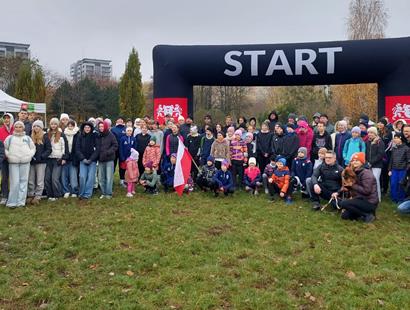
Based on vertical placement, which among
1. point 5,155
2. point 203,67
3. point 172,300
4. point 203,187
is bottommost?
point 172,300

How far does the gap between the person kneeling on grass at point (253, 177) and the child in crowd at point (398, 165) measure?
3.04 metres

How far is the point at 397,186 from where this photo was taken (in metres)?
9.26

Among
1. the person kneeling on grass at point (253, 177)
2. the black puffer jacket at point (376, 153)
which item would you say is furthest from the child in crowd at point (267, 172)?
the black puffer jacket at point (376, 153)

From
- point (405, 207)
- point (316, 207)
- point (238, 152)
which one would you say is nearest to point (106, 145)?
point (238, 152)

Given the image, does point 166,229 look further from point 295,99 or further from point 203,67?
point 295,99

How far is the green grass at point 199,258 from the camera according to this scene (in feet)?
15.4

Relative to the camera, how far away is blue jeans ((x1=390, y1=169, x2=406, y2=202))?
9070 mm

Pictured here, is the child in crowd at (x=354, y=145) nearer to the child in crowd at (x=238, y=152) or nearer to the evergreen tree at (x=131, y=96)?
the child in crowd at (x=238, y=152)

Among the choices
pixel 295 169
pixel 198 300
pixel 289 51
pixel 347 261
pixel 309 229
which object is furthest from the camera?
pixel 289 51

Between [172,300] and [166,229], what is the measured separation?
2.66 m

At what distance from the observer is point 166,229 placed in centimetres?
723

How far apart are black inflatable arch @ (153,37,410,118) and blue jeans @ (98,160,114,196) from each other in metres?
3.79

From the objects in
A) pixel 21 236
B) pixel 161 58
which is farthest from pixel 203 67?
pixel 21 236

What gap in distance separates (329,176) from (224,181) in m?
2.51
